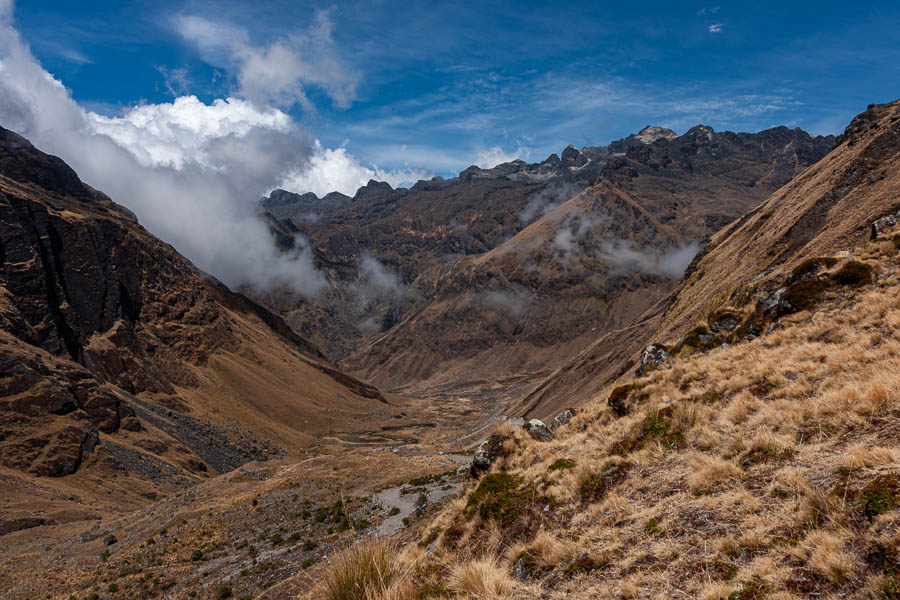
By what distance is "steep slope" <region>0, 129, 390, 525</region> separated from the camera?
47250 millimetres

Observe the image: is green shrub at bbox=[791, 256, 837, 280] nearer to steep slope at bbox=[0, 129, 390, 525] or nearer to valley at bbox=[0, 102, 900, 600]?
valley at bbox=[0, 102, 900, 600]

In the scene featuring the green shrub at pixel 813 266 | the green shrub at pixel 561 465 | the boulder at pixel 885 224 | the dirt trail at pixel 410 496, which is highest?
the boulder at pixel 885 224

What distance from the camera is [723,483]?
6.23 m

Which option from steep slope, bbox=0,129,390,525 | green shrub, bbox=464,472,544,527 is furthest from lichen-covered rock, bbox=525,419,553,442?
steep slope, bbox=0,129,390,525

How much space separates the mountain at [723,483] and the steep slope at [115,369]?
145 feet

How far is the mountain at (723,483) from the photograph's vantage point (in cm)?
420

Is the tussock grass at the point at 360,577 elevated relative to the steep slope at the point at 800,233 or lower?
lower

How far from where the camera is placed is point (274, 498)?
3028cm

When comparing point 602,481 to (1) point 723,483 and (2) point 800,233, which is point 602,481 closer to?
(1) point 723,483

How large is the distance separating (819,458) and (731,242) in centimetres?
5785

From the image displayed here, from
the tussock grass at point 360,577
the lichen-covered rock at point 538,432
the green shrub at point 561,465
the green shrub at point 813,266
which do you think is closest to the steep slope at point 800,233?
the green shrub at point 813,266

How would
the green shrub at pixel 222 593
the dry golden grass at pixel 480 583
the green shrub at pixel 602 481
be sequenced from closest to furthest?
the dry golden grass at pixel 480 583 < the green shrub at pixel 602 481 < the green shrub at pixel 222 593

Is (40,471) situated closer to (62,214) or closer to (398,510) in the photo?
(398,510)

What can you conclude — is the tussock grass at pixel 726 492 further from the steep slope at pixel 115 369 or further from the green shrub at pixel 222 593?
the steep slope at pixel 115 369
